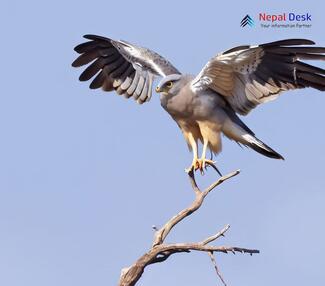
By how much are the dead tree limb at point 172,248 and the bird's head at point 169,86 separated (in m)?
1.57

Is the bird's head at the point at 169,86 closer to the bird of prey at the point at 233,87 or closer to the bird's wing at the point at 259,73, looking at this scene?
the bird of prey at the point at 233,87

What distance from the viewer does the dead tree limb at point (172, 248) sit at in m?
9.67

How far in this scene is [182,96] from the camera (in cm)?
1165

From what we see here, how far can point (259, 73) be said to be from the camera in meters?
11.7

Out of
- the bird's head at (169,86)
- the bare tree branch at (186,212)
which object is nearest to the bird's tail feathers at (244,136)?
the bird's head at (169,86)

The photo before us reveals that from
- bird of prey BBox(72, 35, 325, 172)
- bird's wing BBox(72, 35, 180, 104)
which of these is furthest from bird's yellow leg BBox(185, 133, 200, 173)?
bird's wing BBox(72, 35, 180, 104)

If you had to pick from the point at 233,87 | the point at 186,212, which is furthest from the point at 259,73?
the point at 186,212

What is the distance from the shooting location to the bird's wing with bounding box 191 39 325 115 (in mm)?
11352

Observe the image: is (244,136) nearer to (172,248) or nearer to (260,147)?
(260,147)

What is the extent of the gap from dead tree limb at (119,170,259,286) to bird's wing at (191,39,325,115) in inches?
65.4

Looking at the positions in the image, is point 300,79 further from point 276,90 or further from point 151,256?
point 151,256

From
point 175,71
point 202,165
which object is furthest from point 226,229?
point 175,71

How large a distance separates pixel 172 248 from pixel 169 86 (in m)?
2.41

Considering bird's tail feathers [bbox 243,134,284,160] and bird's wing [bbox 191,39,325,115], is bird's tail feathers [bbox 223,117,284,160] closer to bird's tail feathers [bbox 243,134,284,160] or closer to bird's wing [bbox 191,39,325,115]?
bird's tail feathers [bbox 243,134,284,160]
